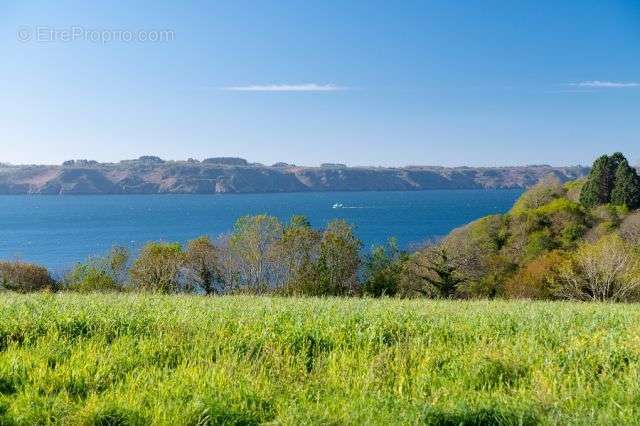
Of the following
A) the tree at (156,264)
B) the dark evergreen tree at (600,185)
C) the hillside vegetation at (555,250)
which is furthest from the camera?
the dark evergreen tree at (600,185)

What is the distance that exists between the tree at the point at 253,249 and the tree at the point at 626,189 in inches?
2088

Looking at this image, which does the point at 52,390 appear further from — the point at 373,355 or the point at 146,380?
the point at 373,355

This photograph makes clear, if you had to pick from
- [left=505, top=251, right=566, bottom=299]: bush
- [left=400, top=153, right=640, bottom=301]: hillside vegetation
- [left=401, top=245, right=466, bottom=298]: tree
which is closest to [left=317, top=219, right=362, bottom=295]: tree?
[left=401, top=245, right=466, bottom=298]: tree

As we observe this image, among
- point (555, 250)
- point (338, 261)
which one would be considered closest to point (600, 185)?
point (555, 250)

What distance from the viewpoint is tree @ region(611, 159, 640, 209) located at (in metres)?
80.2

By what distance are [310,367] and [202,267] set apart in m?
46.6

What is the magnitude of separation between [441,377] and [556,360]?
1.74 meters

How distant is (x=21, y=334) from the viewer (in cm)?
880

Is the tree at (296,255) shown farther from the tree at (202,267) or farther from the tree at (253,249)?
the tree at (202,267)

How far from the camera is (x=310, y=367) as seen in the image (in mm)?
7977

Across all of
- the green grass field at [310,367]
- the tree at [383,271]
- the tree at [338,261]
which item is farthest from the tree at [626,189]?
the green grass field at [310,367]

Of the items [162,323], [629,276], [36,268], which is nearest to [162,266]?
[36,268]

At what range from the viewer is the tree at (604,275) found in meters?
41.6

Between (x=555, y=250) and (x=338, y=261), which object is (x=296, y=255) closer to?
(x=338, y=261)
